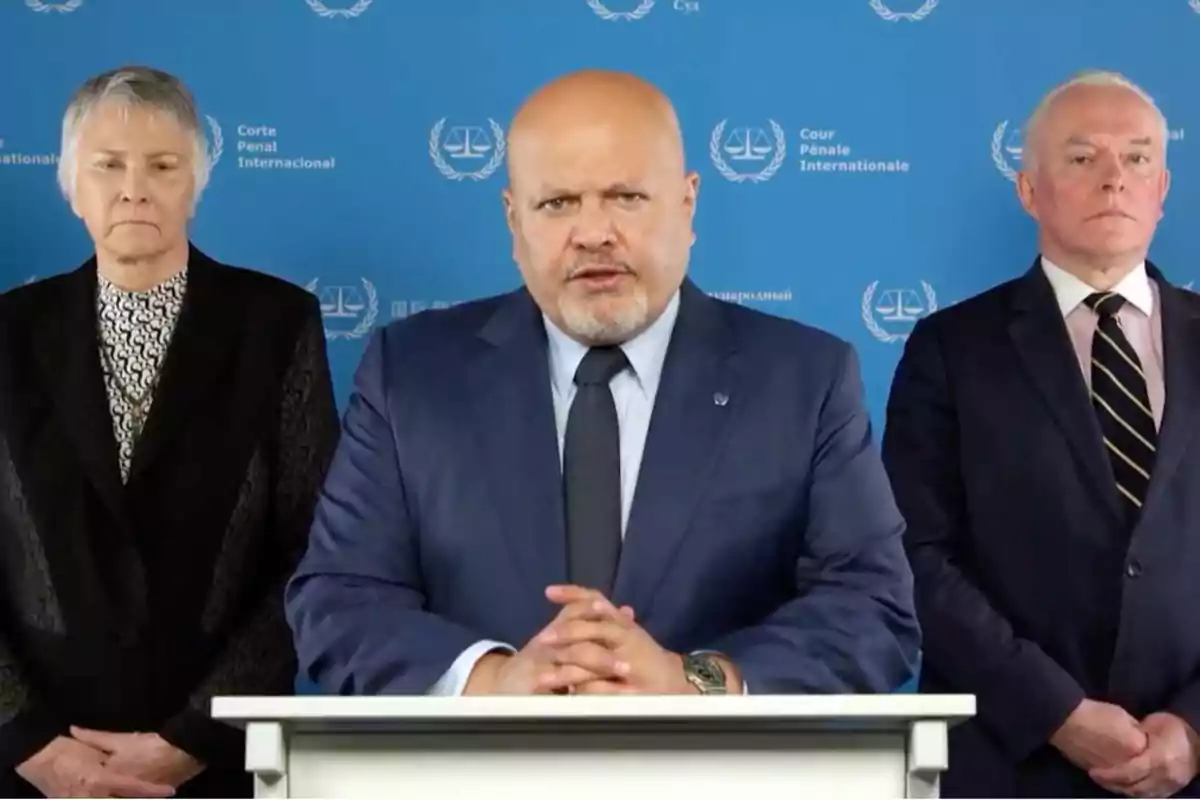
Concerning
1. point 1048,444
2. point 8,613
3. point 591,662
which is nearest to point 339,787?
point 591,662

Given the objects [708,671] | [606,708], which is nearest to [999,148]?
[708,671]

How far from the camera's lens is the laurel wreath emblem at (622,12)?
3.75 m

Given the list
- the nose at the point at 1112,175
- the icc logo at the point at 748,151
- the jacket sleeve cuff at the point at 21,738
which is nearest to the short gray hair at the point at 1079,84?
the nose at the point at 1112,175

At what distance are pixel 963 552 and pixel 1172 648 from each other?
0.41 metres

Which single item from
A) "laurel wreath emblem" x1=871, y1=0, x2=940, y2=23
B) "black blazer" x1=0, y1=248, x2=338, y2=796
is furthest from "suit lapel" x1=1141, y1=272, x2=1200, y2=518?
"black blazer" x1=0, y1=248, x2=338, y2=796

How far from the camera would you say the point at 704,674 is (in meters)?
2.51

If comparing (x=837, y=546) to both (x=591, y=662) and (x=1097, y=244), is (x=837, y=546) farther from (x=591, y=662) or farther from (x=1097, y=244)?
(x=1097, y=244)

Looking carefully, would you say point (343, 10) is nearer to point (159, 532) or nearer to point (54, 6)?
point (54, 6)

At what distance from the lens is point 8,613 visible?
10.9 ft

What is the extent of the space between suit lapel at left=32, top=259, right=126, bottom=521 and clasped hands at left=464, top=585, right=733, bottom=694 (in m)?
1.22

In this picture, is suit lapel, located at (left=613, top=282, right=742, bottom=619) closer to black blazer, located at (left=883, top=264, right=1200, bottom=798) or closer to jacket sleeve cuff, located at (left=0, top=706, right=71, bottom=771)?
black blazer, located at (left=883, top=264, right=1200, bottom=798)

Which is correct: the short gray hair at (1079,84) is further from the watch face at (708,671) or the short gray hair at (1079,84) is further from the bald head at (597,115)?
the watch face at (708,671)

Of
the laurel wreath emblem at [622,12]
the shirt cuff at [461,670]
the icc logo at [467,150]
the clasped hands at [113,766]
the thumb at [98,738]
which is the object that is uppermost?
the laurel wreath emblem at [622,12]

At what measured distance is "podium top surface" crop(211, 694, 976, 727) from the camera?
1965 mm
